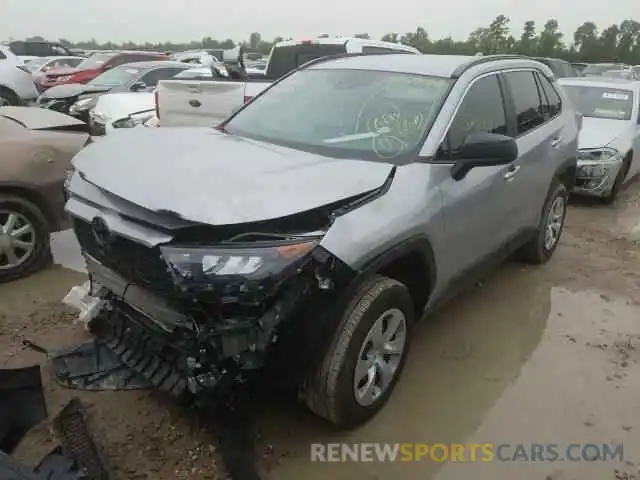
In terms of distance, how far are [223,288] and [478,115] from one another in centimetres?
221

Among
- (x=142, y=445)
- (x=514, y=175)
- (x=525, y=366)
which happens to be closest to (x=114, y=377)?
(x=142, y=445)

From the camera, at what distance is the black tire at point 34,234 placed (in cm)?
440

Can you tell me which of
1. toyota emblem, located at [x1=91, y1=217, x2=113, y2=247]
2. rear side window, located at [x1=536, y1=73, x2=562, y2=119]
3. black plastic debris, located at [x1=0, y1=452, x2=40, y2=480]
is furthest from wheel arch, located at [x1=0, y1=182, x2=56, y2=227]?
rear side window, located at [x1=536, y1=73, x2=562, y2=119]

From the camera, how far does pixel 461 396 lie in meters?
3.39

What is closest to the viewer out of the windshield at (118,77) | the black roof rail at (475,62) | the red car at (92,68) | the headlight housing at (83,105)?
the black roof rail at (475,62)

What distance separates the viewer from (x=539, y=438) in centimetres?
307

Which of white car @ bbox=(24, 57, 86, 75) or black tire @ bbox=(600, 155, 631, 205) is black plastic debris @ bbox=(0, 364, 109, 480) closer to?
black tire @ bbox=(600, 155, 631, 205)

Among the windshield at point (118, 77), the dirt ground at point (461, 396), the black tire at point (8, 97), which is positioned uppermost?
the windshield at point (118, 77)

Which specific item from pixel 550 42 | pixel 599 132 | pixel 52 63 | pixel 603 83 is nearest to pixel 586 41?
pixel 550 42

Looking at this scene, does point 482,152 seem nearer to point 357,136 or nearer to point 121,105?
point 357,136

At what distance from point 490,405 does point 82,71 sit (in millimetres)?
13728

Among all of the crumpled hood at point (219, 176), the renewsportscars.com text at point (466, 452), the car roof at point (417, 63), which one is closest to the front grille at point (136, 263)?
the crumpled hood at point (219, 176)

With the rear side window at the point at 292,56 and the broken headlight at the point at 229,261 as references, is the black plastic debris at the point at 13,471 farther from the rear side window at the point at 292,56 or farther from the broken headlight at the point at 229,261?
the rear side window at the point at 292,56

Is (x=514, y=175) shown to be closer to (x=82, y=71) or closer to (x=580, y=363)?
(x=580, y=363)
